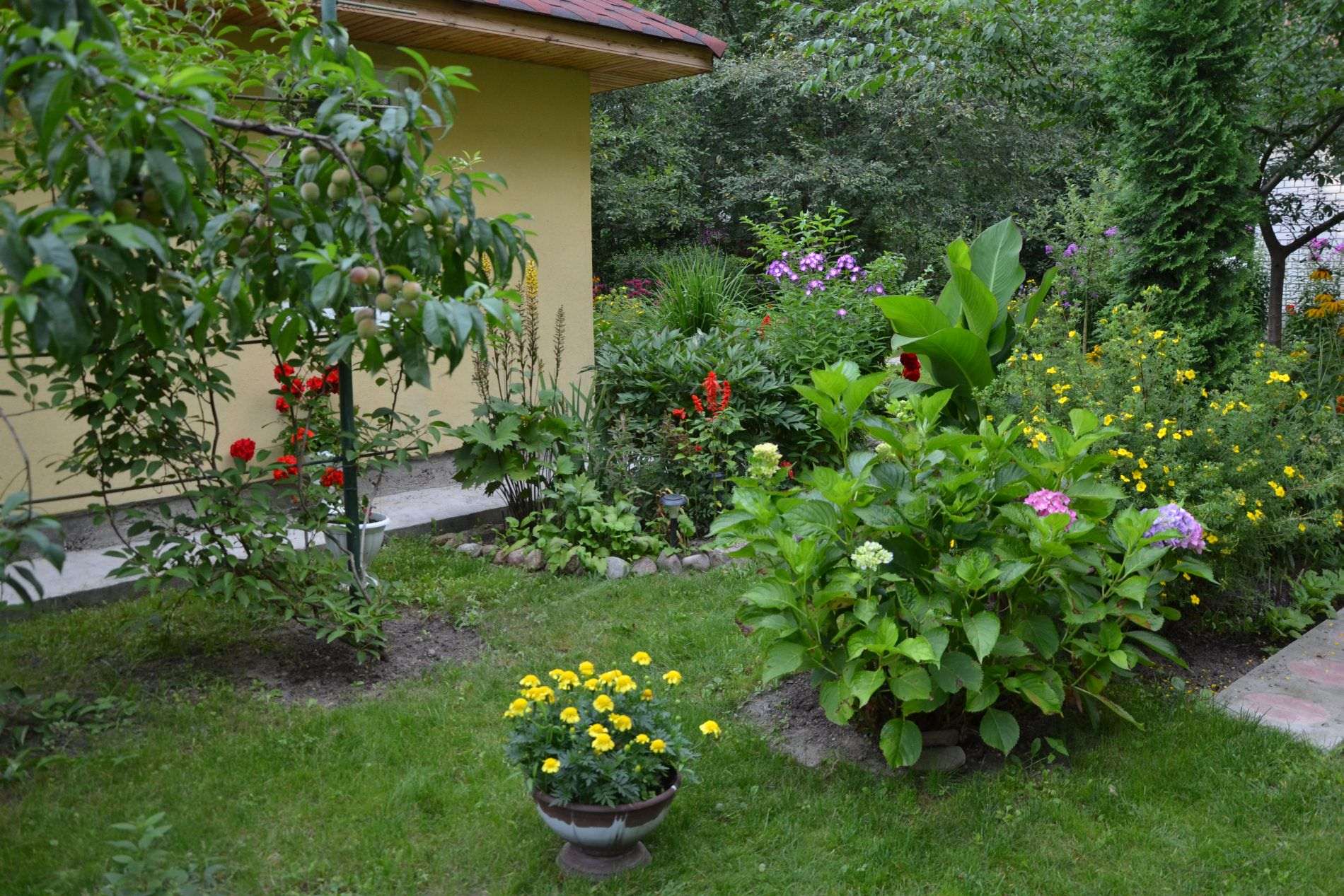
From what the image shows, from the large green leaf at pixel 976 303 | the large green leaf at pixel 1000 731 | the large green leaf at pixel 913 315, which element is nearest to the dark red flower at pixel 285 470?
the large green leaf at pixel 913 315

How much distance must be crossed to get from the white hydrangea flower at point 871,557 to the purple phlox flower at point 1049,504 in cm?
54

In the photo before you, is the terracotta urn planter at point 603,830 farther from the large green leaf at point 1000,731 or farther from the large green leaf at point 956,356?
the large green leaf at point 956,356

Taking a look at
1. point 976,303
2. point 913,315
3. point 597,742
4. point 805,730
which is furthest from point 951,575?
point 976,303

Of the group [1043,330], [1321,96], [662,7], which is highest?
[662,7]

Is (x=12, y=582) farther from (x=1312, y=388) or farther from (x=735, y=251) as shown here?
(x=735, y=251)

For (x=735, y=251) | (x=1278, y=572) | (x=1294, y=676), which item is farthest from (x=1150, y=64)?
(x=735, y=251)

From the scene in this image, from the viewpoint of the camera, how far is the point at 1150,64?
5293 millimetres

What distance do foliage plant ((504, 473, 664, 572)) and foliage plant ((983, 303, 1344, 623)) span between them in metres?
2.05

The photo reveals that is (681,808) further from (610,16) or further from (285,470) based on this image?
(610,16)

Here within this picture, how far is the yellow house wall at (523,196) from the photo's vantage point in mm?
6234

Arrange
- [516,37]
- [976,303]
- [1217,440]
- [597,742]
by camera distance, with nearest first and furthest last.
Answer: [597,742] → [1217,440] → [976,303] → [516,37]

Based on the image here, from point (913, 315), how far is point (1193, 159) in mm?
1973

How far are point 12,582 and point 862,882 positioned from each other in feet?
7.34

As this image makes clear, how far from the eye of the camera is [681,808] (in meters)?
3.19
